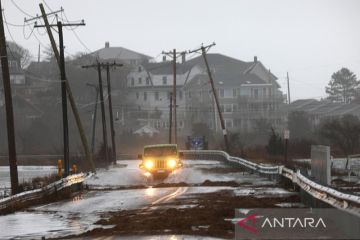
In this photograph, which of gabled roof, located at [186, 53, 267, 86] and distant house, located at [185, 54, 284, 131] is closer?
distant house, located at [185, 54, 284, 131]

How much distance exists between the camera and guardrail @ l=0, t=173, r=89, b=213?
2547cm

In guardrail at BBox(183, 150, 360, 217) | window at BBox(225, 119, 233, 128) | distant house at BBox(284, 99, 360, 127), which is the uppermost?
distant house at BBox(284, 99, 360, 127)

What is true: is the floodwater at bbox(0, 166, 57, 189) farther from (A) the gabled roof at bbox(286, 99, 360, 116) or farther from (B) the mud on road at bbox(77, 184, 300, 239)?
(A) the gabled roof at bbox(286, 99, 360, 116)

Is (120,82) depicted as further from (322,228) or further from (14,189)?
(322,228)

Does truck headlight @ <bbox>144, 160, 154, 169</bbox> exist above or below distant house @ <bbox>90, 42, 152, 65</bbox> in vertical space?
below

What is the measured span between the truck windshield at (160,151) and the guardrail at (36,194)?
7758 mm

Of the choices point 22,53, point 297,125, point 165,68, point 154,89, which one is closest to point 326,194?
point 297,125

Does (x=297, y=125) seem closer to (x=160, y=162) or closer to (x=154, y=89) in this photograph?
(x=154, y=89)

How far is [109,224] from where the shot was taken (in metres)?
18.5

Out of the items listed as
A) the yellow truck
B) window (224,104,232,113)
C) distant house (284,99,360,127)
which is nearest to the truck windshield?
the yellow truck

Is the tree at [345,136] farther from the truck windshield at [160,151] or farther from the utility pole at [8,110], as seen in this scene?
the utility pole at [8,110]

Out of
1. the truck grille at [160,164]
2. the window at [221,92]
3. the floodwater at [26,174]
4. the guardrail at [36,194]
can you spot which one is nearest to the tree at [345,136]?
the floodwater at [26,174]

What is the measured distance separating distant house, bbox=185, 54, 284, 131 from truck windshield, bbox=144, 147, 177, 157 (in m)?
93.6

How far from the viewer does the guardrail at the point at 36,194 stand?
83.6 feet
